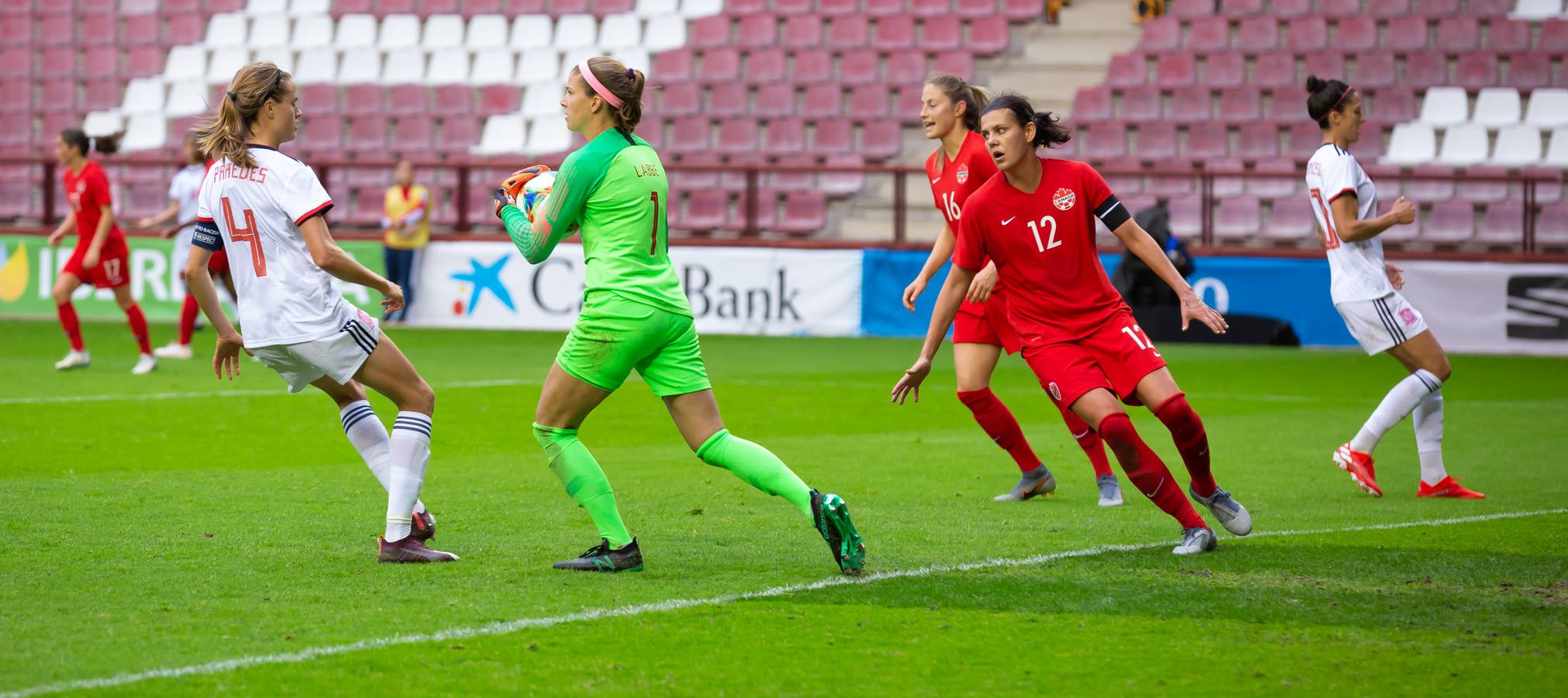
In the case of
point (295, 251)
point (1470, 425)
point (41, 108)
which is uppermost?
point (41, 108)

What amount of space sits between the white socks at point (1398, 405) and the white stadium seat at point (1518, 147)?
41.8 ft

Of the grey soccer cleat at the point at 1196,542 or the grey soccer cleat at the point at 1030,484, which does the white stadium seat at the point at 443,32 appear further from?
the grey soccer cleat at the point at 1196,542

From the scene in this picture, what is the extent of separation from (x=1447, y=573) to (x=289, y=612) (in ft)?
13.0

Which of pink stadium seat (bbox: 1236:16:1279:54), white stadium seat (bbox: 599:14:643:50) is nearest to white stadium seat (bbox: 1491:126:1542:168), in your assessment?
pink stadium seat (bbox: 1236:16:1279:54)

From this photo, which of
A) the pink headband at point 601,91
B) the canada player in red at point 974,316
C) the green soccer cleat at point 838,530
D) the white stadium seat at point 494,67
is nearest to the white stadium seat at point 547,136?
the white stadium seat at point 494,67

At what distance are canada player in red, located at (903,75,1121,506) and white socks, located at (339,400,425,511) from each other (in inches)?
99.3

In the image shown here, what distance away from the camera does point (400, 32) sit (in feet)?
86.4

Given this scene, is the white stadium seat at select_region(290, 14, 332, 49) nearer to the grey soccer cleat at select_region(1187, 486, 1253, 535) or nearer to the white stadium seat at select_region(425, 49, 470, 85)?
the white stadium seat at select_region(425, 49, 470, 85)

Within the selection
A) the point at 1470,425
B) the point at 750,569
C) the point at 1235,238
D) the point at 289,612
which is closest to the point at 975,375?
the point at 750,569

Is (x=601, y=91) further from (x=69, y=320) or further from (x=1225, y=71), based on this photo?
(x=1225, y=71)

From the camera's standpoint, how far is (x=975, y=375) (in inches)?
316

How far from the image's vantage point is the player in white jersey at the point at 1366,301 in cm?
816

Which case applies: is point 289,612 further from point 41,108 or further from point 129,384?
point 41,108

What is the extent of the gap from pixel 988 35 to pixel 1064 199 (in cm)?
1724
